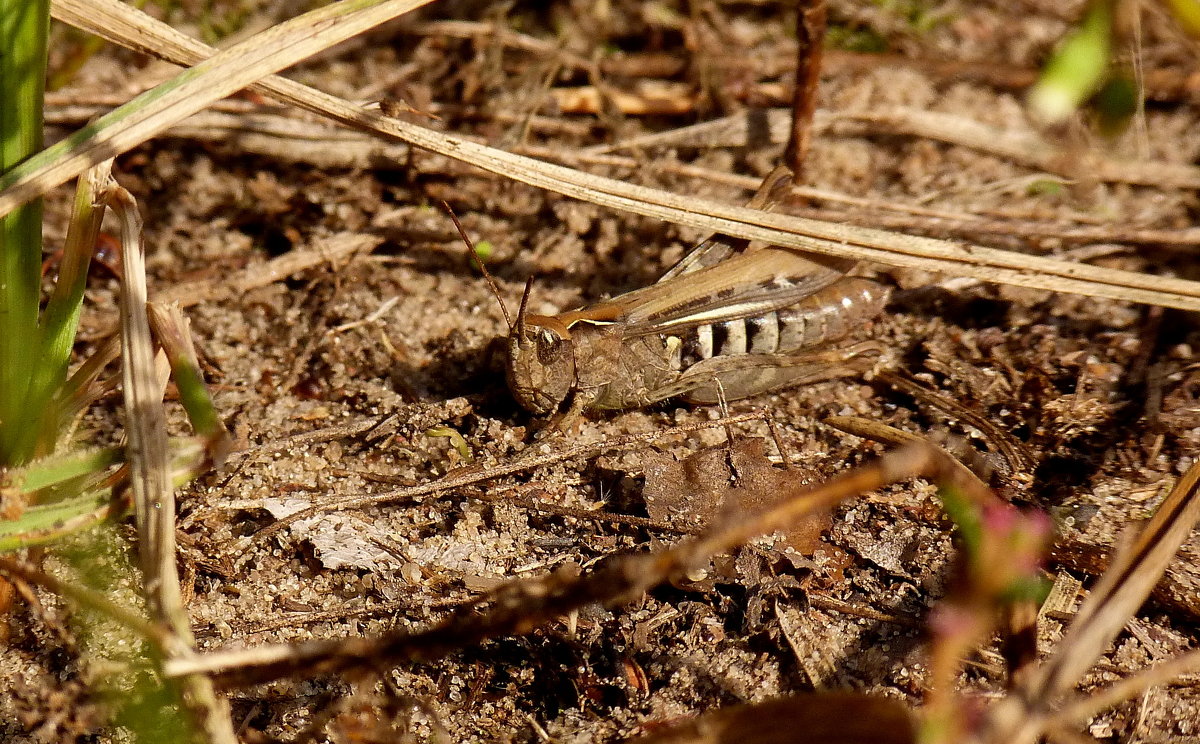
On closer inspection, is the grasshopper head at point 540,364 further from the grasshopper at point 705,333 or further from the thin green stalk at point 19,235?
the thin green stalk at point 19,235

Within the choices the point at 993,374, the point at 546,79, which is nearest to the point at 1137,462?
the point at 993,374

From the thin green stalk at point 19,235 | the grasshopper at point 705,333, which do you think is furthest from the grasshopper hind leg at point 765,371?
the thin green stalk at point 19,235

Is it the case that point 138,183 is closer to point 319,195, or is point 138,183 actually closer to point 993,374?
point 319,195

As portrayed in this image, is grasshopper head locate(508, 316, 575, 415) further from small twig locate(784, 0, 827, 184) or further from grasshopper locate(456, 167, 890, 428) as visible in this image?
small twig locate(784, 0, 827, 184)

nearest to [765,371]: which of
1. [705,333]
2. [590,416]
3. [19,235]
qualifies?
[705,333]

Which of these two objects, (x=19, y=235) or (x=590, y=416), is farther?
(x=590, y=416)


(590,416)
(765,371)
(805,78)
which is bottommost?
(590,416)

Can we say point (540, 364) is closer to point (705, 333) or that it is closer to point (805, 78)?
point (705, 333)

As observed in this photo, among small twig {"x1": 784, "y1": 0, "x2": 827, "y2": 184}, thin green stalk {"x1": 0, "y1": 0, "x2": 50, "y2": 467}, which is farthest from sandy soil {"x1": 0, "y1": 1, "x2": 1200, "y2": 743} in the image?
thin green stalk {"x1": 0, "y1": 0, "x2": 50, "y2": 467}
